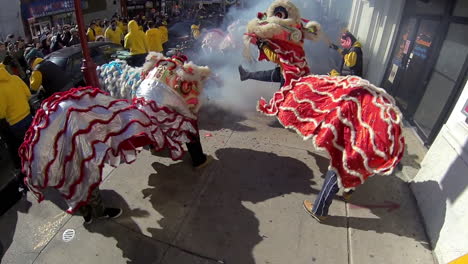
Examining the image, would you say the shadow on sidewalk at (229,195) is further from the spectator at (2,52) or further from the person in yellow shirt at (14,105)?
the spectator at (2,52)

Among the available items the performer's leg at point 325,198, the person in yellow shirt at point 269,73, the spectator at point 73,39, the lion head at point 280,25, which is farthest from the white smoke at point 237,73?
the spectator at point 73,39

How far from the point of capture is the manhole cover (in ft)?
10.1

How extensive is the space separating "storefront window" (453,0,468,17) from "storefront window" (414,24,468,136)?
151 millimetres

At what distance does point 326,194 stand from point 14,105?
410 centimetres

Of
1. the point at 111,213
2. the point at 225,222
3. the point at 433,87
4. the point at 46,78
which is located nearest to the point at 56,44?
the point at 46,78

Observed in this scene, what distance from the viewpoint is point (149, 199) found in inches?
142

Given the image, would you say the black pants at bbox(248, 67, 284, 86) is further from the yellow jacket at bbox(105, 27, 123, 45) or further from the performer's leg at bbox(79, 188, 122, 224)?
the yellow jacket at bbox(105, 27, 123, 45)

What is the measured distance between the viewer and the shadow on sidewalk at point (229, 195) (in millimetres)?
3016

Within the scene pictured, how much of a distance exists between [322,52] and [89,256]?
11556 millimetres

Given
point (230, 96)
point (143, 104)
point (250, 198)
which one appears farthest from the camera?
point (230, 96)

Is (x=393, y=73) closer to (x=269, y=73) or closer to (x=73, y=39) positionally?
(x=269, y=73)

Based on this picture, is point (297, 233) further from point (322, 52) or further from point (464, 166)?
point (322, 52)

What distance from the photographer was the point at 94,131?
276cm

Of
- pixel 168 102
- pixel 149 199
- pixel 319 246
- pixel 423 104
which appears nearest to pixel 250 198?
pixel 319 246
